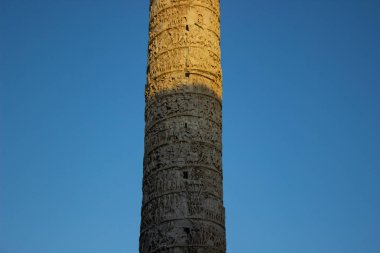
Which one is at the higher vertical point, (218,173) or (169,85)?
(169,85)

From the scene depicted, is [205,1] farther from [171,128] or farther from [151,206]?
[151,206]

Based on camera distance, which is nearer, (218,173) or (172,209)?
(172,209)

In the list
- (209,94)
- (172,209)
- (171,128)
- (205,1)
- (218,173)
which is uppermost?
(205,1)

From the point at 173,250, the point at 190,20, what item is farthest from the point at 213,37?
the point at 173,250

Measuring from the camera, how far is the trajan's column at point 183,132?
6855 millimetres

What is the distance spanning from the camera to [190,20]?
26.1ft

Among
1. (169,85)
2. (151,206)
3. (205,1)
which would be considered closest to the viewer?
(151,206)

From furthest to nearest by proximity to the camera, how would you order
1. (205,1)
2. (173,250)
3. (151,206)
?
(205,1) < (151,206) < (173,250)

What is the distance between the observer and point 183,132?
287 inches

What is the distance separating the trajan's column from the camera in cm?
686

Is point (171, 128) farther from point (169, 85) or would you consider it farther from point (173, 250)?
point (173, 250)

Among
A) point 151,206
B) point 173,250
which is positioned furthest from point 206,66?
point 173,250

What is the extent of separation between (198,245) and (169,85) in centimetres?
215

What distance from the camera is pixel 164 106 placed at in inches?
298
